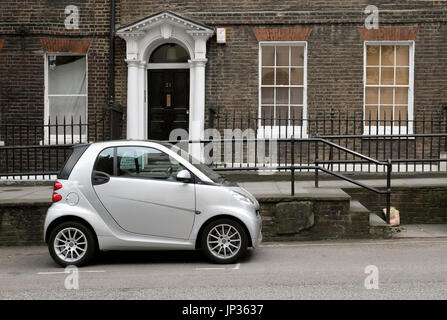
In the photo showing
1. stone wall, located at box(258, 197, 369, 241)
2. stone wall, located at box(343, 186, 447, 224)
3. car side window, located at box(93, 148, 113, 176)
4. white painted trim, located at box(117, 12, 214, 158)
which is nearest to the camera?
car side window, located at box(93, 148, 113, 176)

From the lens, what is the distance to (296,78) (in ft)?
43.4

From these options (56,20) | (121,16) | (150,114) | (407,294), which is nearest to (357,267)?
(407,294)

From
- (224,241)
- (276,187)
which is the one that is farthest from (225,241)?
(276,187)

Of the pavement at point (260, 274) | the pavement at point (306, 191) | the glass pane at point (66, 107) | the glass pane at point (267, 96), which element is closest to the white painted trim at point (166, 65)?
the glass pane at point (66, 107)

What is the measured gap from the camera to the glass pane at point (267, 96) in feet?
43.6

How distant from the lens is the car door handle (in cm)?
711

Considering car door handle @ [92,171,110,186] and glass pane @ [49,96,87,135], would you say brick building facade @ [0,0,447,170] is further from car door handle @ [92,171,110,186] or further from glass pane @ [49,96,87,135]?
car door handle @ [92,171,110,186]

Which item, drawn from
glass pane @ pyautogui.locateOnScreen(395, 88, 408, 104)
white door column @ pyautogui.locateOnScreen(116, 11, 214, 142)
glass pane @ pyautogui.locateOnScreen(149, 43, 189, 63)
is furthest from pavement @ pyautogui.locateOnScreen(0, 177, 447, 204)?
glass pane @ pyautogui.locateOnScreen(149, 43, 189, 63)

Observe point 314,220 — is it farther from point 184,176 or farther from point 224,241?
point 184,176

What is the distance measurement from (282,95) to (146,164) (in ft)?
22.2

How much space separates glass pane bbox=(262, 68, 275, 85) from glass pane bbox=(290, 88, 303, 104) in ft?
1.76

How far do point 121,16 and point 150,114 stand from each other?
7.92 feet

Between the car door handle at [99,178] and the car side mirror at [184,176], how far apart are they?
3.05 ft

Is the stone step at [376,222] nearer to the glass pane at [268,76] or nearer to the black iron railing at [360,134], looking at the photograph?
the black iron railing at [360,134]
